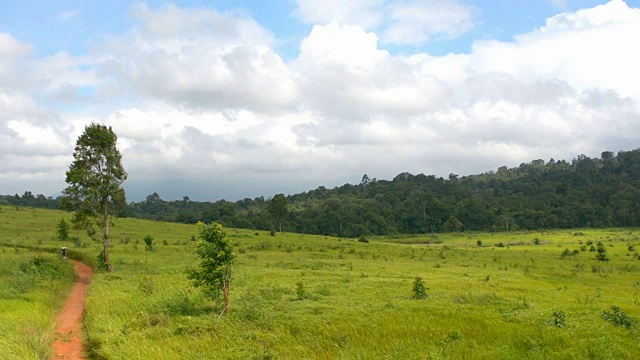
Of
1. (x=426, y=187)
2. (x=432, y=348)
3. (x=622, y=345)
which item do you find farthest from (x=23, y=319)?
(x=426, y=187)

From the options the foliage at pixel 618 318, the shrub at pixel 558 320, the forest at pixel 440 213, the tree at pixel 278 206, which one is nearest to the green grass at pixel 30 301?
the shrub at pixel 558 320

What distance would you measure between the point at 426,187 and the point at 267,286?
175088 mm

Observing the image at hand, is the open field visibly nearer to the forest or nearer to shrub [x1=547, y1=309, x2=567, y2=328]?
shrub [x1=547, y1=309, x2=567, y2=328]

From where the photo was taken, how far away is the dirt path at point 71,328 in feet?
48.6

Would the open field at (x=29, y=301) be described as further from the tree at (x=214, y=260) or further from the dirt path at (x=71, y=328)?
the tree at (x=214, y=260)

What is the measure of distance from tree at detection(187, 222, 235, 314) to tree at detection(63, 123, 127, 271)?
1818cm

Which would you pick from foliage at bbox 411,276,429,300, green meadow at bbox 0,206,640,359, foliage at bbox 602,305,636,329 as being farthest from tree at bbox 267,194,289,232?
foliage at bbox 602,305,636,329

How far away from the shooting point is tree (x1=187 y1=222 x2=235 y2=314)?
17.6 metres

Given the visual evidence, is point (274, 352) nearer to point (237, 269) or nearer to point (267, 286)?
point (267, 286)

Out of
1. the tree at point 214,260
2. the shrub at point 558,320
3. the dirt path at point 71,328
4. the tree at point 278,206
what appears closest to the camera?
the dirt path at point 71,328

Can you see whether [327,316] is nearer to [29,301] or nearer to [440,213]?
[29,301]

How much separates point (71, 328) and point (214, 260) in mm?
6516

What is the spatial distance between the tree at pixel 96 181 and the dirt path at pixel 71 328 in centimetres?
680

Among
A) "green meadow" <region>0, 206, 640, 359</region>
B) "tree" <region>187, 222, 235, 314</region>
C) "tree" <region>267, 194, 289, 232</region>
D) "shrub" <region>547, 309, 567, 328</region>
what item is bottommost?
"green meadow" <region>0, 206, 640, 359</region>
